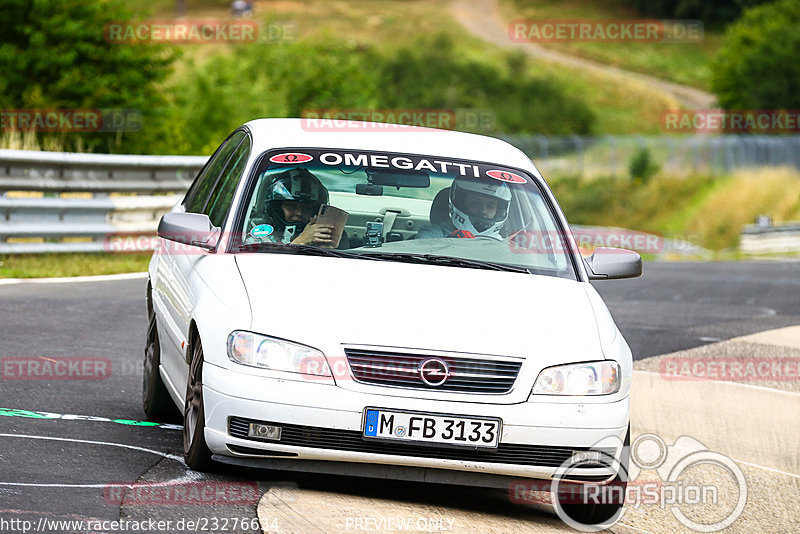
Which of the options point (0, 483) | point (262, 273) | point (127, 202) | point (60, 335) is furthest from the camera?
point (127, 202)

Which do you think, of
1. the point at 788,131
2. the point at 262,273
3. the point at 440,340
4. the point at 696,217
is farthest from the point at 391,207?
the point at 788,131

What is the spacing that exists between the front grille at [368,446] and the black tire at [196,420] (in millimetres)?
235

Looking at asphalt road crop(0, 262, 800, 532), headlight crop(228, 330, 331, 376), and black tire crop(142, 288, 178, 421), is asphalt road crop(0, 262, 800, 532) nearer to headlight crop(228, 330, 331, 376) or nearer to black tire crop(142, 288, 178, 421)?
black tire crop(142, 288, 178, 421)

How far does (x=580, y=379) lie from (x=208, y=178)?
3008 millimetres

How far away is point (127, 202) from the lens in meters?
14.8

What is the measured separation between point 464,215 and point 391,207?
0.51 m

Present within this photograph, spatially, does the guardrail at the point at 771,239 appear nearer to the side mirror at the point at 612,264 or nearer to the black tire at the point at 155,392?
the side mirror at the point at 612,264

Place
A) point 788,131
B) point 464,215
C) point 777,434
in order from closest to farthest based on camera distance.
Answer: point 464,215, point 777,434, point 788,131

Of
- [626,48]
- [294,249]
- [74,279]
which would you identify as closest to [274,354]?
[294,249]

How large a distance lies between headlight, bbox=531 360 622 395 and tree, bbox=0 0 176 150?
19.1 meters

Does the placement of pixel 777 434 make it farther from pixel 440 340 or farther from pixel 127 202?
pixel 127 202

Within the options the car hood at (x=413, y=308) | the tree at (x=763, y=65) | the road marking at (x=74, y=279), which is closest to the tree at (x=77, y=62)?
the road marking at (x=74, y=279)

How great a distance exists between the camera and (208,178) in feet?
25.1

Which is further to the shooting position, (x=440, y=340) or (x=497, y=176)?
(x=497, y=176)
